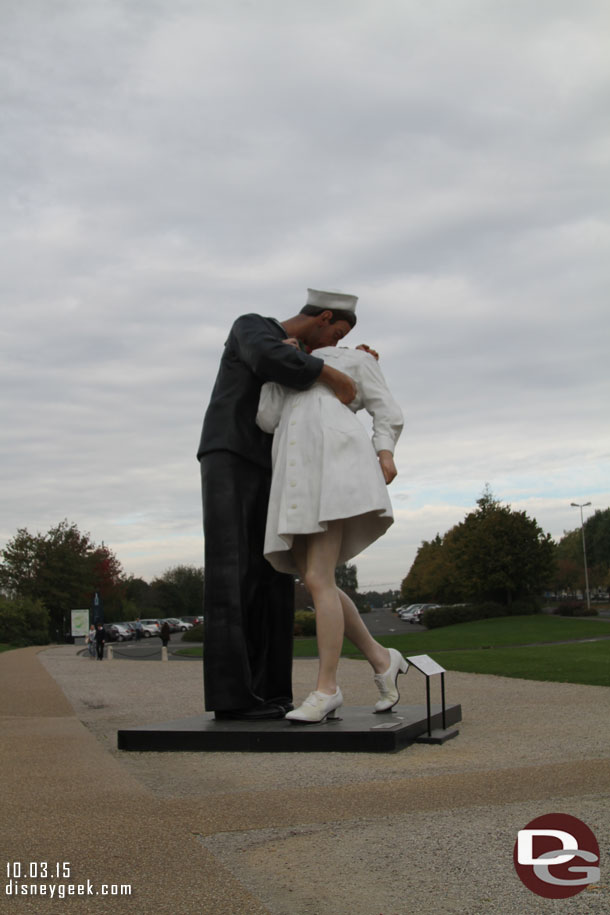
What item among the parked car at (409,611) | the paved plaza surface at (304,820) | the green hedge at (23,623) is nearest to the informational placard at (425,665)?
the paved plaza surface at (304,820)

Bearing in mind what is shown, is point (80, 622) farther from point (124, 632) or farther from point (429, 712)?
point (429, 712)

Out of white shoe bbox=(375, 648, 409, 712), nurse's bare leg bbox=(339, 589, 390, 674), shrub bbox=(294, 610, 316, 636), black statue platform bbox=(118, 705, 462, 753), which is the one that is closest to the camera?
black statue platform bbox=(118, 705, 462, 753)

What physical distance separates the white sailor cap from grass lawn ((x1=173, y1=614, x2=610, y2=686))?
643 cm

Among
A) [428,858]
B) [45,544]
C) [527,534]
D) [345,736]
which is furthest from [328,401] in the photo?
[45,544]

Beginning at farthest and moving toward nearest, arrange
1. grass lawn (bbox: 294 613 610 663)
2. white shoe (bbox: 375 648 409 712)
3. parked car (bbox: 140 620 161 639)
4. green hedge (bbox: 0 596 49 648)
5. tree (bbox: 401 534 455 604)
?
1. tree (bbox: 401 534 455 604)
2. parked car (bbox: 140 620 161 639)
3. green hedge (bbox: 0 596 49 648)
4. grass lawn (bbox: 294 613 610 663)
5. white shoe (bbox: 375 648 409 712)

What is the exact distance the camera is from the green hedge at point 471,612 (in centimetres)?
4212

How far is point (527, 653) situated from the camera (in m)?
17.0

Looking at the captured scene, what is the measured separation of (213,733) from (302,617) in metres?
30.2

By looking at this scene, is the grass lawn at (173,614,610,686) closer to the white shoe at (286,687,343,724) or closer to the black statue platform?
the black statue platform

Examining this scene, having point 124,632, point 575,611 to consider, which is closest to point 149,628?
point 124,632

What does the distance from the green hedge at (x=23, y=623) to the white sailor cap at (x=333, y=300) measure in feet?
121

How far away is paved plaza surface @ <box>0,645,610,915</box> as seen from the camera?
2.46 m

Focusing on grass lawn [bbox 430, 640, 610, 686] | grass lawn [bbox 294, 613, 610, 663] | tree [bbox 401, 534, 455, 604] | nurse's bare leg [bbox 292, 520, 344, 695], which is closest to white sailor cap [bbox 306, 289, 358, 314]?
nurse's bare leg [bbox 292, 520, 344, 695]

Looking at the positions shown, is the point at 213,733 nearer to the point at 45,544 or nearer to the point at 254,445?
the point at 254,445
